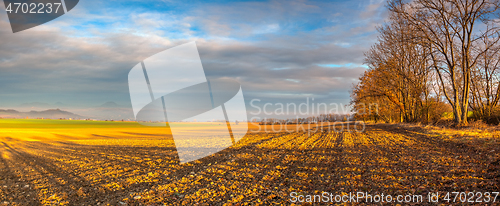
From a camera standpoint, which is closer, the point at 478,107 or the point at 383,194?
the point at 383,194

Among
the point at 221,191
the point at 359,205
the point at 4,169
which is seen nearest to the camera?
the point at 359,205

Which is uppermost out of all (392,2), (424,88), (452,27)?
(392,2)

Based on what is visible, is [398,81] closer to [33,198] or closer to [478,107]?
[478,107]

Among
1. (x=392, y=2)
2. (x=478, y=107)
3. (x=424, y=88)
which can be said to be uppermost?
(x=392, y=2)

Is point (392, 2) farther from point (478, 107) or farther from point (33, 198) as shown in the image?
point (33, 198)

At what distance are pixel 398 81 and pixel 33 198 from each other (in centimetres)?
3817

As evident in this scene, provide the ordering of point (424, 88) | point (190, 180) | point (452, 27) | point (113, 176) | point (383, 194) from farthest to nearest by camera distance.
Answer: point (424, 88), point (452, 27), point (113, 176), point (190, 180), point (383, 194)

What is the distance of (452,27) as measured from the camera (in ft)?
66.6

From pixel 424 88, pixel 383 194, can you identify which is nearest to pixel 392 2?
pixel 424 88

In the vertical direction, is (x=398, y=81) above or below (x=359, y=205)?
above

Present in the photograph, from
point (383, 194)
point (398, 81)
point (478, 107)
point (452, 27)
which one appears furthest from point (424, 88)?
point (383, 194)

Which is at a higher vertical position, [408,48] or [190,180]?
[408,48]

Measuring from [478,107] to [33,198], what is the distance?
29890 millimetres

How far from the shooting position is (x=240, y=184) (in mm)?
7391
